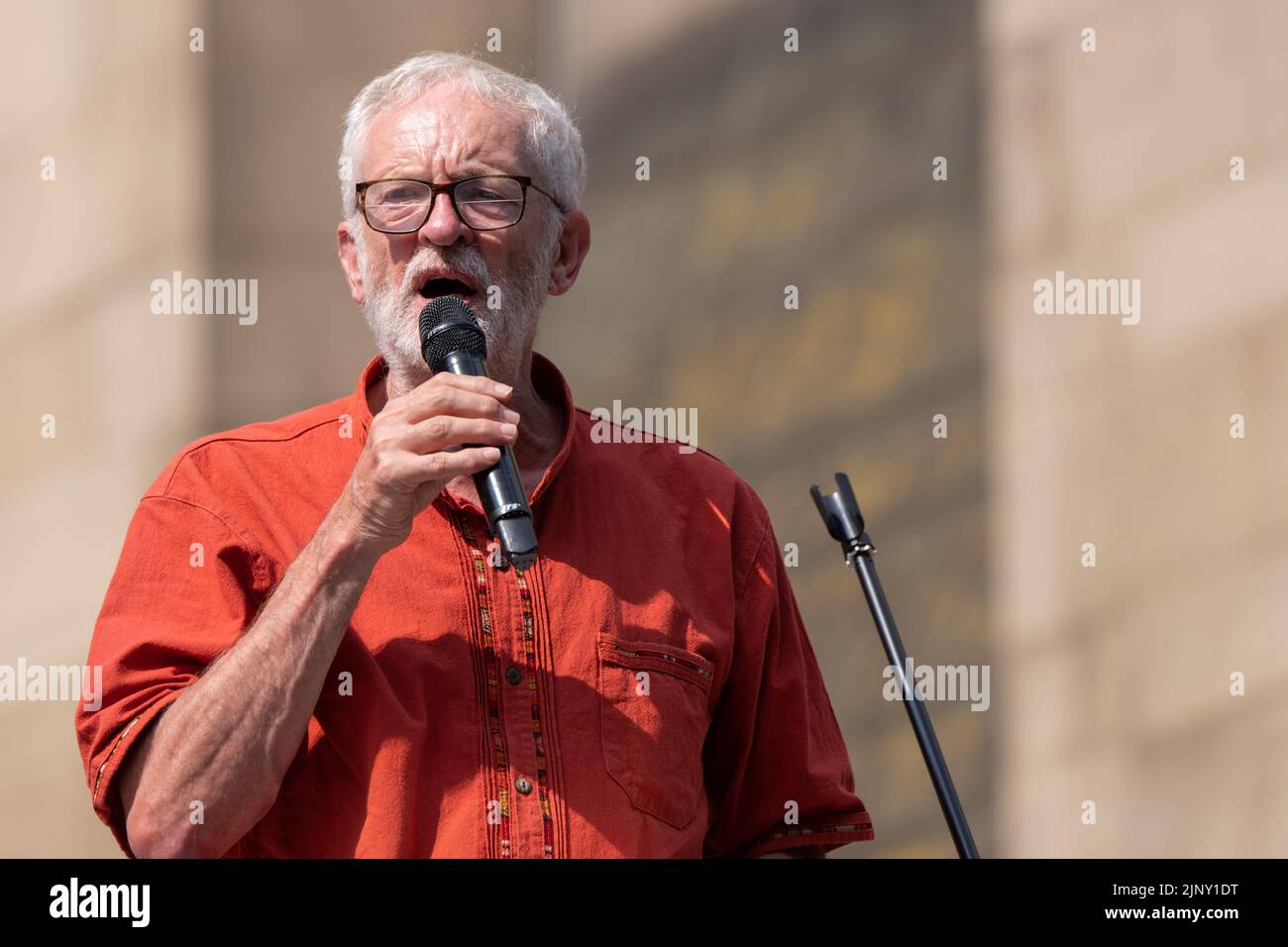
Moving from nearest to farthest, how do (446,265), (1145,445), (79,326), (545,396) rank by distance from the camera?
(446,265) < (545,396) < (79,326) < (1145,445)

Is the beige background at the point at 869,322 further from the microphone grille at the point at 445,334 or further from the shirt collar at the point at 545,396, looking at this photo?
the microphone grille at the point at 445,334

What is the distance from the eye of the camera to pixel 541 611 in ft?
7.16

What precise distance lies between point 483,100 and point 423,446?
0.76 meters

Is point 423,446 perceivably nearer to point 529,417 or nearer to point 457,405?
point 457,405

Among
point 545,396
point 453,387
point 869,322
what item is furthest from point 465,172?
point 869,322

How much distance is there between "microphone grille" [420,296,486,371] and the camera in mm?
2008

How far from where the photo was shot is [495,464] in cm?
178

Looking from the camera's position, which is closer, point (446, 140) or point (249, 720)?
point (249, 720)

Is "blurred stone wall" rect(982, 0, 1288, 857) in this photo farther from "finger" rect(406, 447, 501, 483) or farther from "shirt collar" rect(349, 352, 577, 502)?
"finger" rect(406, 447, 501, 483)

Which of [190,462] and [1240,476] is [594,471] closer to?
[190,462]

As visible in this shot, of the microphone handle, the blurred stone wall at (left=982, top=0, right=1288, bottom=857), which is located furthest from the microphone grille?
the blurred stone wall at (left=982, top=0, right=1288, bottom=857)

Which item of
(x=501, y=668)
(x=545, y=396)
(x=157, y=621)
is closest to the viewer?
(x=157, y=621)

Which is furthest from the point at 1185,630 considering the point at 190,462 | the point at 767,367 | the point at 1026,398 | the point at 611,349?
the point at 190,462

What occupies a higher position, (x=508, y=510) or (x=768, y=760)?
(x=508, y=510)
